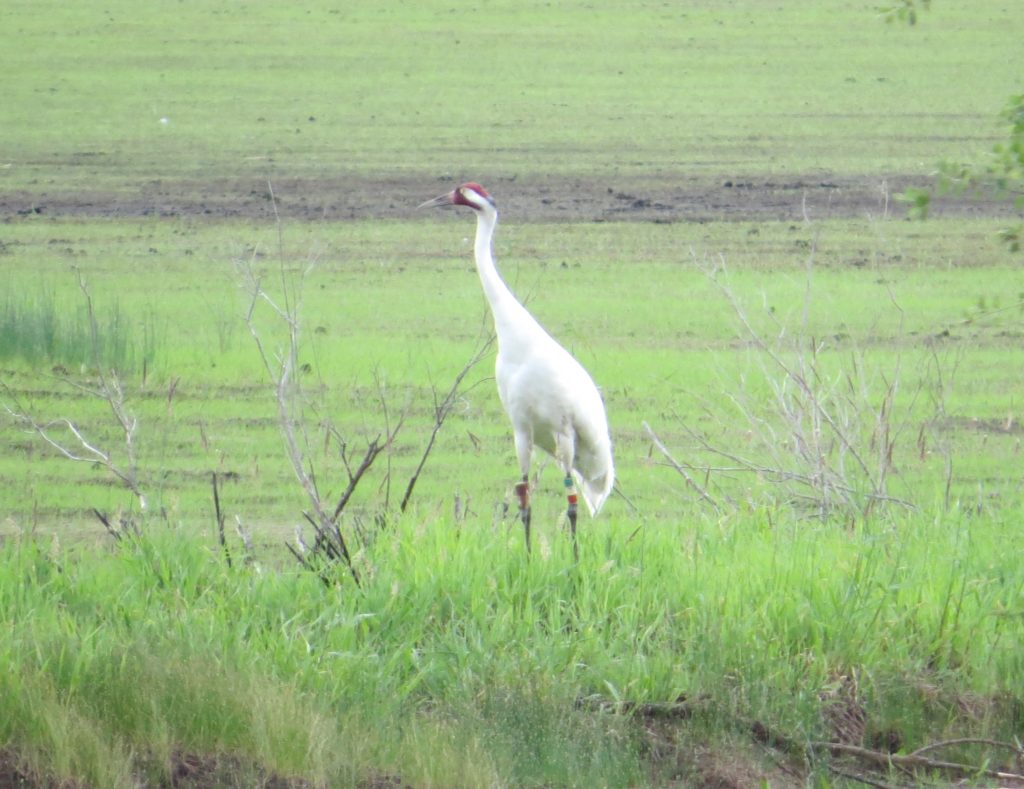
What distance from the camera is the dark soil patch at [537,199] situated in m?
17.5

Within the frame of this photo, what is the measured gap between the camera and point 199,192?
18922 millimetres

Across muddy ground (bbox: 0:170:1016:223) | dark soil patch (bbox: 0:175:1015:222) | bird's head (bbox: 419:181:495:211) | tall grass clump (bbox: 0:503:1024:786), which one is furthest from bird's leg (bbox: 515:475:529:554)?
dark soil patch (bbox: 0:175:1015:222)

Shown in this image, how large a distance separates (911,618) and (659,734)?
1012 millimetres

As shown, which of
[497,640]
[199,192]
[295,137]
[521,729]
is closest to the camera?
[521,729]

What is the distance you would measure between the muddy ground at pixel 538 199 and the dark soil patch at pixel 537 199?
1 centimetres

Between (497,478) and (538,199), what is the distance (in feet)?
34.3

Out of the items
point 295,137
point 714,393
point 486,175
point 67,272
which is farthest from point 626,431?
point 295,137

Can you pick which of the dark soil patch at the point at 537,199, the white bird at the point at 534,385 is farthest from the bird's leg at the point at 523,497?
the dark soil patch at the point at 537,199

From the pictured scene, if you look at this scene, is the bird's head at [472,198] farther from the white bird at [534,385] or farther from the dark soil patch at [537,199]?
the dark soil patch at [537,199]

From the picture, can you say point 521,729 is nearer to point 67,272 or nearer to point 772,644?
point 772,644

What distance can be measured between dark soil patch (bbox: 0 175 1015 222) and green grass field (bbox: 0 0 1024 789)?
13 cm

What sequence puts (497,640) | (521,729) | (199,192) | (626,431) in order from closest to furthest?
(521,729) → (497,640) → (626,431) → (199,192)

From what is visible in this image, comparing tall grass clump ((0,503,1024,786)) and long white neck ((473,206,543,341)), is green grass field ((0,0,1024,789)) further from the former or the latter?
long white neck ((473,206,543,341))

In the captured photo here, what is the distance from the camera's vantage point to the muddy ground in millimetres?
17500
